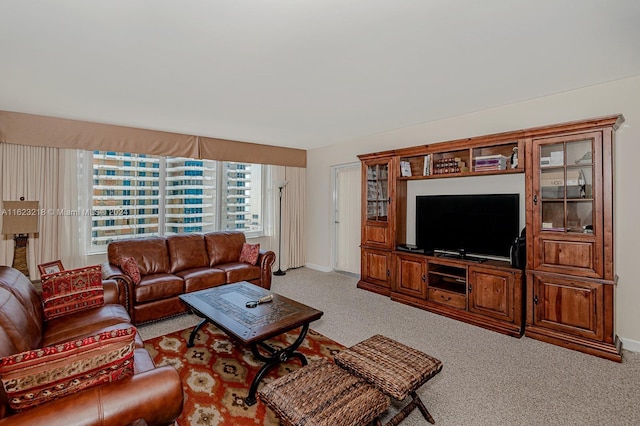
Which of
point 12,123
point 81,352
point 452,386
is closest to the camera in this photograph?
point 81,352

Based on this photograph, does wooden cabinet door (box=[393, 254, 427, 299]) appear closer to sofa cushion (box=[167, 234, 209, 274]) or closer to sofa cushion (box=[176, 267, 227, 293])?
sofa cushion (box=[176, 267, 227, 293])

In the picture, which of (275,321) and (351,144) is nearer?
(275,321)

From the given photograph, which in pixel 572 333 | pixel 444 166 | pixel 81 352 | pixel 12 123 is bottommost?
pixel 572 333

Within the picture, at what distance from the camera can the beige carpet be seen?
1982mm

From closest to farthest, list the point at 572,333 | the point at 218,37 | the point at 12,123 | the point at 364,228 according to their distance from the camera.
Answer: the point at 218,37, the point at 572,333, the point at 12,123, the point at 364,228

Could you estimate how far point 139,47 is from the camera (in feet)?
7.11

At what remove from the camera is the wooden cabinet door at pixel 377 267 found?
4.41 meters

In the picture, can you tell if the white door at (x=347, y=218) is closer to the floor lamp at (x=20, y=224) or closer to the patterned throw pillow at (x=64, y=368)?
the floor lamp at (x=20, y=224)

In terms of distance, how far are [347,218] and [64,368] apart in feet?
15.4

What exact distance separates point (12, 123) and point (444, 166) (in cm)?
518

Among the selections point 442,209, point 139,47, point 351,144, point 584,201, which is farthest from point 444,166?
point 139,47

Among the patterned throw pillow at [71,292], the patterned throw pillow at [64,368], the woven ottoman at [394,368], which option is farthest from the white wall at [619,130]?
the patterned throw pillow at [71,292]

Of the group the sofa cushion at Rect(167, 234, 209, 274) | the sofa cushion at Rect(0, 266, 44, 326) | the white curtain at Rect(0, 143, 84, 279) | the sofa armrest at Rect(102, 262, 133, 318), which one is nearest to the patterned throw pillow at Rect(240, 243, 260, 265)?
the sofa cushion at Rect(167, 234, 209, 274)

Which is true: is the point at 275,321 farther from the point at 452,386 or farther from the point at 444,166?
the point at 444,166
